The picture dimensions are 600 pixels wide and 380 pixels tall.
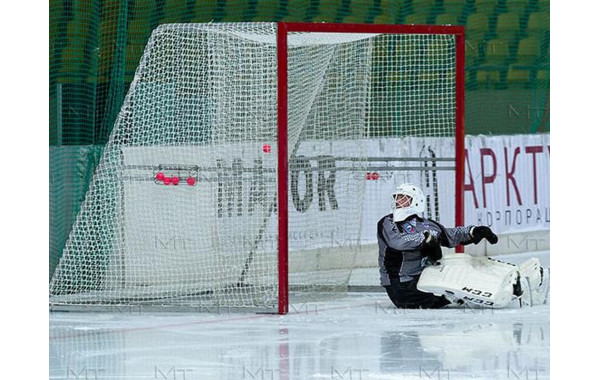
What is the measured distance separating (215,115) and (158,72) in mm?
522

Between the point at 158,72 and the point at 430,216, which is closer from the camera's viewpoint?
the point at 158,72

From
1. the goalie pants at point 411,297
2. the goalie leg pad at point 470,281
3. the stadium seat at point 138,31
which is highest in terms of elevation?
the stadium seat at point 138,31

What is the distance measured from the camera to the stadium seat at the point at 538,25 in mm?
14508

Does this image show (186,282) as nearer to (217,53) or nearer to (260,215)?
(260,215)

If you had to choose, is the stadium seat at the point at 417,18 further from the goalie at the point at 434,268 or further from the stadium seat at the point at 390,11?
the goalie at the point at 434,268

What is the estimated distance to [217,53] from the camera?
354 inches

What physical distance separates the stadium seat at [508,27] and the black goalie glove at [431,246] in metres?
6.47

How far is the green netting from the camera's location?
10203mm

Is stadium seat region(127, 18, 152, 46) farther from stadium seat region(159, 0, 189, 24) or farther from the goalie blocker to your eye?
the goalie blocker

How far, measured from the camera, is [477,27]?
14.6 m

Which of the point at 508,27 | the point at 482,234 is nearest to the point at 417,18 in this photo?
the point at 508,27

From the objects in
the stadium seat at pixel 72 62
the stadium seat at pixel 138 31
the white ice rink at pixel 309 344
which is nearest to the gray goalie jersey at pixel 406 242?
the white ice rink at pixel 309 344

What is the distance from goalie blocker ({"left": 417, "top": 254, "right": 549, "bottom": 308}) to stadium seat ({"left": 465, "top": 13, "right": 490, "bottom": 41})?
6116 millimetres
